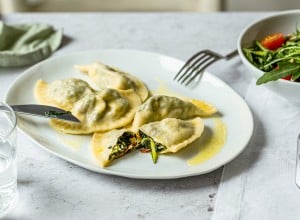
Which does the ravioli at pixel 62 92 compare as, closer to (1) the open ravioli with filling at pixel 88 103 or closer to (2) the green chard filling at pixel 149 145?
(1) the open ravioli with filling at pixel 88 103

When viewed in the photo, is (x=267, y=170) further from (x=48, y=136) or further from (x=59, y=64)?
(x=59, y=64)

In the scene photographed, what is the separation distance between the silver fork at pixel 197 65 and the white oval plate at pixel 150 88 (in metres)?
0.02

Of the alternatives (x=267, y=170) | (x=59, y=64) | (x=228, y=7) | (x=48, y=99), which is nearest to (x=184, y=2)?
(x=228, y=7)

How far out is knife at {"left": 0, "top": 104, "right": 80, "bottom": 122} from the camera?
4.40 feet

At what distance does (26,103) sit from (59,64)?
0.62ft

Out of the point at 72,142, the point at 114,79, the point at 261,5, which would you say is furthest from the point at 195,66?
the point at 261,5

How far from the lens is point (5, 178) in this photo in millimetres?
1138

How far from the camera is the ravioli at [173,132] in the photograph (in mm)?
1269

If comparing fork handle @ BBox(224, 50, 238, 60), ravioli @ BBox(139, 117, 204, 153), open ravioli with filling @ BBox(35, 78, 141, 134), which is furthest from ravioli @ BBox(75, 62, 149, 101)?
fork handle @ BBox(224, 50, 238, 60)

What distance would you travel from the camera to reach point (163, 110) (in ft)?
4.50

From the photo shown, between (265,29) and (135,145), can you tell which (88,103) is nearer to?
(135,145)

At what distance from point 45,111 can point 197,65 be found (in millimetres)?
436

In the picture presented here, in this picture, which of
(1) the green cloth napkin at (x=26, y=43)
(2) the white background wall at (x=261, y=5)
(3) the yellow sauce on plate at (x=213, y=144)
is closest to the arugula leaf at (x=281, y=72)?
(3) the yellow sauce on plate at (x=213, y=144)

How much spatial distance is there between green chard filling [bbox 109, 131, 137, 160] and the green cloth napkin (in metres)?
0.49
